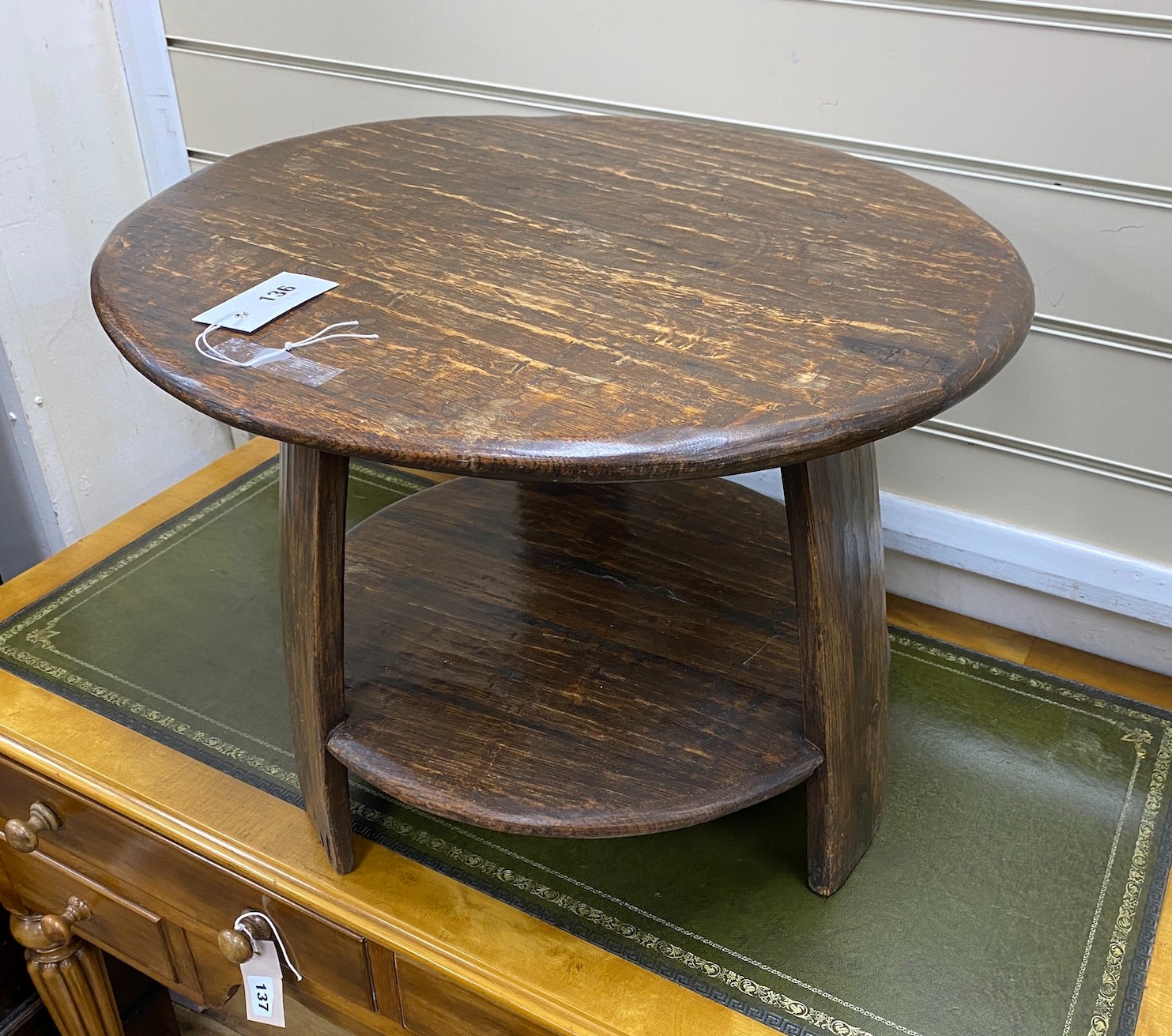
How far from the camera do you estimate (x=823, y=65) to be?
1.23m

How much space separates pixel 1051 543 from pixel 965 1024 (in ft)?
1.97

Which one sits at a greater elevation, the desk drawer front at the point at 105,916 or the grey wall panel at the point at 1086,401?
the grey wall panel at the point at 1086,401

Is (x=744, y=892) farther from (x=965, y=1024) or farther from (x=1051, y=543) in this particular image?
(x=1051, y=543)

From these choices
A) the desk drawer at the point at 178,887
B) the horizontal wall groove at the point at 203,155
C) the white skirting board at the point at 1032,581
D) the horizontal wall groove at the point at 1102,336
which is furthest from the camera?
the horizontal wall groove at the point at 203,155

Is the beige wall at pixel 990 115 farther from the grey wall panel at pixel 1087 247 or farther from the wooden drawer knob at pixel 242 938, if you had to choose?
the wooden drawer knob at pixel 242 938

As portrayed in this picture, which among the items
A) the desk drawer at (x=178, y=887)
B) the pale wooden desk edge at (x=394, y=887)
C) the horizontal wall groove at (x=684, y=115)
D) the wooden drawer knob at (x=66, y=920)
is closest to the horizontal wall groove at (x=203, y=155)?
the horizontal wall groove at (x=684, y=115)

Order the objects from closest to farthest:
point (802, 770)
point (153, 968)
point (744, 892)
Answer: point (802, 770)
point (744, 892)
point (153, 968)

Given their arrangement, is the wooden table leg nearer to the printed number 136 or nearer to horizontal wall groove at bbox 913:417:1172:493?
the printed number 136

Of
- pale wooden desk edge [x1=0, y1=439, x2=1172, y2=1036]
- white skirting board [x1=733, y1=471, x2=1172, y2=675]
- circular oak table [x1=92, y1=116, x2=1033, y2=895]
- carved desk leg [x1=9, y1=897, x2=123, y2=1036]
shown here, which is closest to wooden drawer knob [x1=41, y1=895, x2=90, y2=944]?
carved desk leg [x1=9, y1=897, x2=123, y2=1036]

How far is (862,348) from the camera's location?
→ 79 centimetres

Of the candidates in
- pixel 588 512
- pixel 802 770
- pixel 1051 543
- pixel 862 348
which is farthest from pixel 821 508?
pixel 1051 543

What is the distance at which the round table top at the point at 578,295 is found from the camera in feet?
2.31

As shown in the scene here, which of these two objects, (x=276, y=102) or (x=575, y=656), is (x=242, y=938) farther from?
(x=276, y=102)

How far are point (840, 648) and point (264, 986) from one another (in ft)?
2.20
